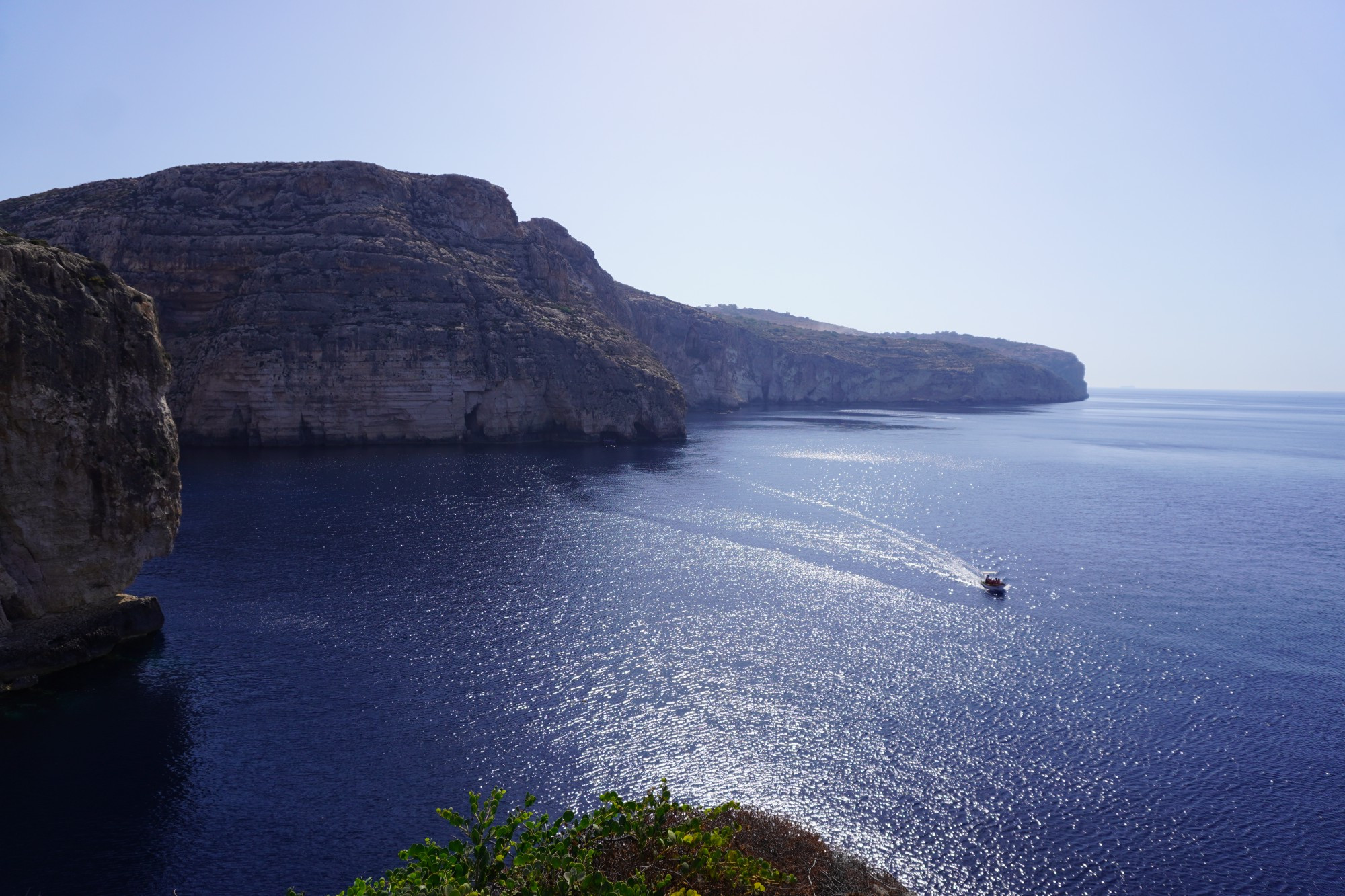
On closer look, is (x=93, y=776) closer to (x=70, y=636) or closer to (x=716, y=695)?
(x=70, y=636)

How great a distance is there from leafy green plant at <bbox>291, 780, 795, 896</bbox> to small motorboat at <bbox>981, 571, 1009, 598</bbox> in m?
40.0

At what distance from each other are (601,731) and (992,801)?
582 inches

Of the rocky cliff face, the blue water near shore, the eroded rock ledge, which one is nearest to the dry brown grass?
the blue water near shore

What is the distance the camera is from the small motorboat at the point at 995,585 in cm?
5009

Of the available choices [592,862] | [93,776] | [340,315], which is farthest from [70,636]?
[340,315]

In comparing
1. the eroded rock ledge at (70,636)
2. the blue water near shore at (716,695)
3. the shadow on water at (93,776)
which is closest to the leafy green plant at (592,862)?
the blue water near shore at (716,695)

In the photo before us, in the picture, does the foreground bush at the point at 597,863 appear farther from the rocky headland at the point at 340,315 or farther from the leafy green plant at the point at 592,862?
the rocky headland at the point at 340,315

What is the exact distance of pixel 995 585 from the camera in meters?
50.6

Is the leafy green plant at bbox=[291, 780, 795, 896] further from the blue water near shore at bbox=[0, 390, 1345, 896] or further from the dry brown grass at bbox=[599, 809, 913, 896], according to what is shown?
the blue water near shore at bbox=[0, 390, 1345, 896]

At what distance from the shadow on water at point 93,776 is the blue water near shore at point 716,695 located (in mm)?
117

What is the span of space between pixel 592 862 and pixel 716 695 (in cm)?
2052

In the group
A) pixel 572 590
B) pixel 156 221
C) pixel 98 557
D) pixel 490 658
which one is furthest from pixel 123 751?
pixel 156 221

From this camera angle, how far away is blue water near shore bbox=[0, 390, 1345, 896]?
941 inches

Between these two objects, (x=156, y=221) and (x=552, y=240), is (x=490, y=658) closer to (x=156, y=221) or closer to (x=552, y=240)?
(x=156, y=221)
